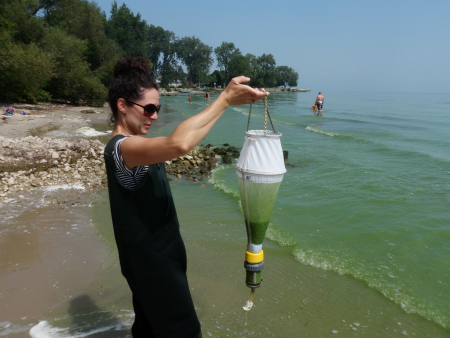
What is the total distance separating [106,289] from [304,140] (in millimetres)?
16662

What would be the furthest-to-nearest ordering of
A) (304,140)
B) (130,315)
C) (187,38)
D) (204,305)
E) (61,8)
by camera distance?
(187,38)
(61,8)
(304,140)
(204,305)
(130,315)

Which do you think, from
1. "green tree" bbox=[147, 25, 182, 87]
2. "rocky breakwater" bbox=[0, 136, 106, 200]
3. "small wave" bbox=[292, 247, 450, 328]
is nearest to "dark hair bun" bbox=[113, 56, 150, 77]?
"small wave" bbox=[292, 247, 450, 328]

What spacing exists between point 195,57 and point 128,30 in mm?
47684

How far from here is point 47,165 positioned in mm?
9336

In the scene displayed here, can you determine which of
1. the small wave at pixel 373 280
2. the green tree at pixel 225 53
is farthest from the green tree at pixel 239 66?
the small wave at pixel 373 280

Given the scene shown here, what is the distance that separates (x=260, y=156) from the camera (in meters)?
1.75

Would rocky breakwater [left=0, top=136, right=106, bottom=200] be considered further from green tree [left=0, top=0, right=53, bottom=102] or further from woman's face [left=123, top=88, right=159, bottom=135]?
green tree [left=0, top=0, right=53, bottom=102]

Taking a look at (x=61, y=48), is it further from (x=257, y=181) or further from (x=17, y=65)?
(x=257, y=181)

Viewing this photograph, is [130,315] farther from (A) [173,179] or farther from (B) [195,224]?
(A) [173,179]

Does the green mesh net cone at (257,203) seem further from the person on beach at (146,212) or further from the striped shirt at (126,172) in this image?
the striped shirt at (126,172)

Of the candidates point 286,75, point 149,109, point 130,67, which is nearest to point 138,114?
point 149,109

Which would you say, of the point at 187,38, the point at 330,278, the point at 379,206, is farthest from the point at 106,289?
the point at 187,38

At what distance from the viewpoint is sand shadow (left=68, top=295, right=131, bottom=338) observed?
11.0 ft

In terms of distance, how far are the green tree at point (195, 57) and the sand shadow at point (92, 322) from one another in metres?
123
